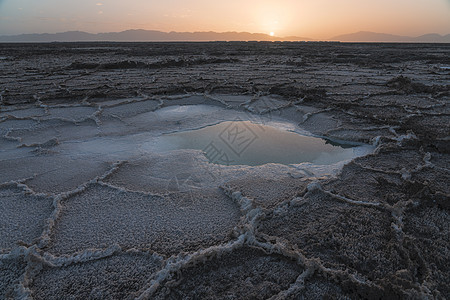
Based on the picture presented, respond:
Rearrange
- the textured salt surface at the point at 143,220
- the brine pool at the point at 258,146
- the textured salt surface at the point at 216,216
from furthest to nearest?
1. the brine pool at the point at 258,146
2. the textured salt surface at the point at 143,220
3. the textured salt surface at the point at 216,216

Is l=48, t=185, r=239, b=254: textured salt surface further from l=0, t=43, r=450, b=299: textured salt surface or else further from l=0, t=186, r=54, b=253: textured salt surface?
l=0, t=186, r=54, b=253: textured salt surface

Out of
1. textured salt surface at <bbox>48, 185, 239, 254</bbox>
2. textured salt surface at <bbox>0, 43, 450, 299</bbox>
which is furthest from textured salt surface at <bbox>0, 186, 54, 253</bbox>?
textured salt surface at <bbox>48, 185, 239, 254</bbox>

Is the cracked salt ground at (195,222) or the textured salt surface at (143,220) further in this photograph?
the textured salt surface at (143,220)

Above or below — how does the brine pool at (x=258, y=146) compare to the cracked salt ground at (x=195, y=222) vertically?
above

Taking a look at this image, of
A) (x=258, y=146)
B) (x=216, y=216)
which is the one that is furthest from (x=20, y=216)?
(x=258, y=146)

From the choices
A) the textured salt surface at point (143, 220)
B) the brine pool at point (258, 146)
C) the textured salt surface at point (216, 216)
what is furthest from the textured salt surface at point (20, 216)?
the brine pool at point (258, 146)

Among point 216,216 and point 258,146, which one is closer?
point 216,216

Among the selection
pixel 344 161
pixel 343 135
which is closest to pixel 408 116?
pixel 343 135

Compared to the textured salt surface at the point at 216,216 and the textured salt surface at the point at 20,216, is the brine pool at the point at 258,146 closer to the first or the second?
the textured salt surface at the point at 216,216

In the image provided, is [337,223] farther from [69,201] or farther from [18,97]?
[18,97]

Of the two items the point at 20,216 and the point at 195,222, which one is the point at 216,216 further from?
the point at 20,216

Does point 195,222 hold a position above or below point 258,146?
below

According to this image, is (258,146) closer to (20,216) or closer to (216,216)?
(216,216)

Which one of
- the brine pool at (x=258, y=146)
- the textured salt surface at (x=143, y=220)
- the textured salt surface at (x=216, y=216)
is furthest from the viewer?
the brine pool at (x=258, y=146)
